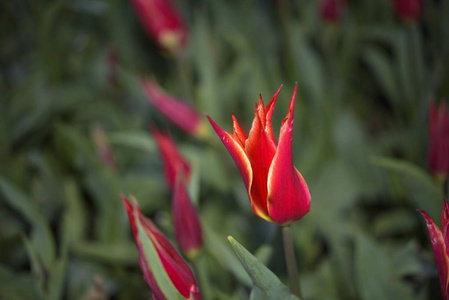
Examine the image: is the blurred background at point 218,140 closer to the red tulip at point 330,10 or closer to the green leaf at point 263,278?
the red tulip at point 330,10

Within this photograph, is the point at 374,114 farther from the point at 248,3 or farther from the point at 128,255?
the point at 128,255

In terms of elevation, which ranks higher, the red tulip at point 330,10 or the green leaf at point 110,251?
the red tulip at point 330,10

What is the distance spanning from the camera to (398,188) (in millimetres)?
804

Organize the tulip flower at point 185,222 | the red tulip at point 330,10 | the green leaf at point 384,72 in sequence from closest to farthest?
the tulip flower at point 185,222 → the red tulip at point 330,10 → the green leaf at point 384,72

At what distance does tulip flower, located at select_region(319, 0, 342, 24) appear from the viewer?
879 millimetres

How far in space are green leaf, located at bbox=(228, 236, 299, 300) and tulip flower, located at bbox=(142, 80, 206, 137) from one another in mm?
449

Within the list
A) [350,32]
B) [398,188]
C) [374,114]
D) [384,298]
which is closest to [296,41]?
[350,32]

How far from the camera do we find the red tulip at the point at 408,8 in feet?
→ 2.47

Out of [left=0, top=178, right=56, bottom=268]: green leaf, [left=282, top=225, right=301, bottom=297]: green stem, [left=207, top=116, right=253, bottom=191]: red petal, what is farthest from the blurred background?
[left=207, top=116, right=253, bottom=191]: red petal

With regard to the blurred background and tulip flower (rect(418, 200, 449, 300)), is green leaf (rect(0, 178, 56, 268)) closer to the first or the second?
the blurred background

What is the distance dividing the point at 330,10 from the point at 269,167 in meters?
0.68

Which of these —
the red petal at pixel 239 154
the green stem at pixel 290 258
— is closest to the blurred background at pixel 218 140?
the green stem at pixel 290 258

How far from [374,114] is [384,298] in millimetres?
701

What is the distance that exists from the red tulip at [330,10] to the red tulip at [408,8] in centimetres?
14
